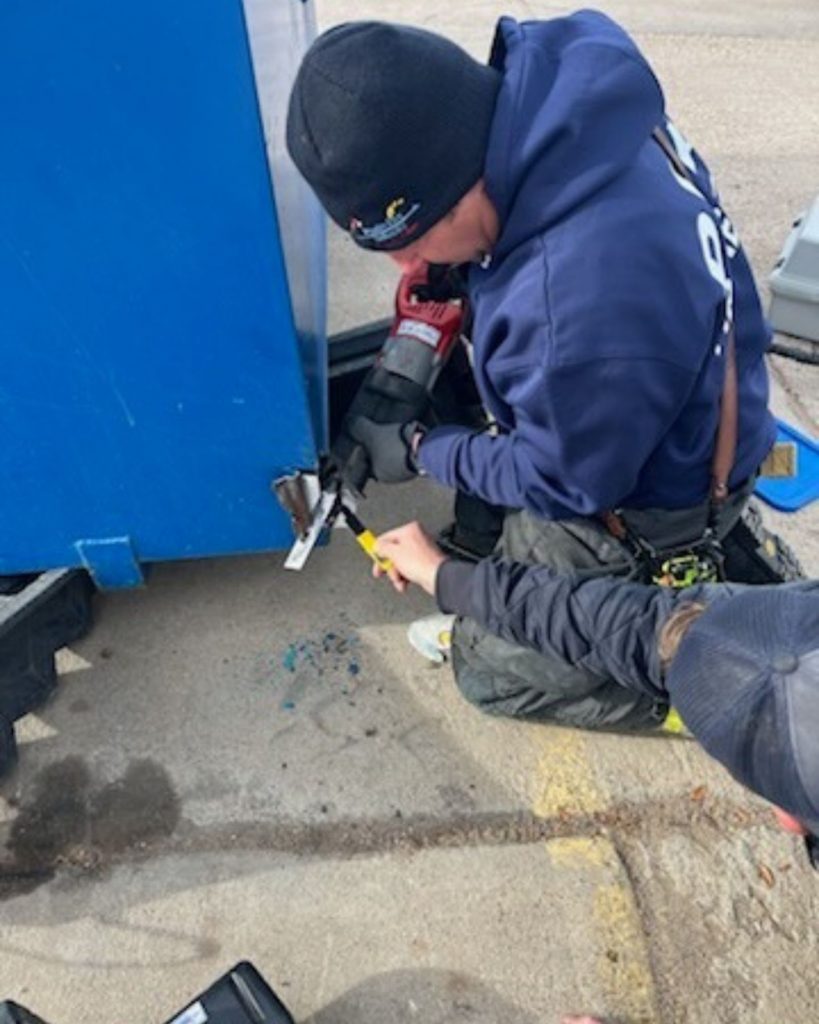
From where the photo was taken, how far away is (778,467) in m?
2.08

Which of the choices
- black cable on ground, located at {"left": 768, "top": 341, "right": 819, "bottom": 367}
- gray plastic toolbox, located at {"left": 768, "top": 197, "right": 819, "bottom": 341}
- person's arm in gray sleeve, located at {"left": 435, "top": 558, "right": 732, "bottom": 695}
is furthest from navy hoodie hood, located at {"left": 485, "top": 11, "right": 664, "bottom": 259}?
black cable on ground, located at {"left": 768, "top": 341, "right": 819, "bottom": 367}

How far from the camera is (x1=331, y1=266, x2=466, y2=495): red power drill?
2.10 meters

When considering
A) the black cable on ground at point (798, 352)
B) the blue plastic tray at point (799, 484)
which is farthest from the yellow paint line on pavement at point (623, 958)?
the black cable on ground at point (798, 352)

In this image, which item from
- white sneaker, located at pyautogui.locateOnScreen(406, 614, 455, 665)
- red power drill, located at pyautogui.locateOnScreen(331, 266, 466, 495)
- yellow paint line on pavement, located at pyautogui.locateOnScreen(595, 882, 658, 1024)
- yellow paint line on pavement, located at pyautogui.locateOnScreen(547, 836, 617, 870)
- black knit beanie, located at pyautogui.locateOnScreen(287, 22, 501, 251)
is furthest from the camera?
white sneaker, located at pyautogui.locateOnScreen(406, 614, 455, 665)

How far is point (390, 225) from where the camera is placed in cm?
146

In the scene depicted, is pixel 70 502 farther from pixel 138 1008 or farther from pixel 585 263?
pixel 585 263

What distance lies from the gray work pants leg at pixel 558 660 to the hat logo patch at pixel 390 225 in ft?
2.20

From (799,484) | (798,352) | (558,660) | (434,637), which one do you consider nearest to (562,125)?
(558,660)

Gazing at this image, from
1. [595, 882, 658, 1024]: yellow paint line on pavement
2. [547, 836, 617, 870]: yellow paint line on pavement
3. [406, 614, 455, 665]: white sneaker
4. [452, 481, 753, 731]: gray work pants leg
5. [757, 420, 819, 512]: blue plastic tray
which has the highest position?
[452, 481, 753, 731]: gray work pants leg

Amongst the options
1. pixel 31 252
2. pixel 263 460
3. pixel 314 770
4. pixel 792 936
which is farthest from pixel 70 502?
pixel 792 936

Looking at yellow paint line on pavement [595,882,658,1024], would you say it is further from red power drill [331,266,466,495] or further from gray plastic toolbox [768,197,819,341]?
gray plastic toolbox [768,197,819,341]

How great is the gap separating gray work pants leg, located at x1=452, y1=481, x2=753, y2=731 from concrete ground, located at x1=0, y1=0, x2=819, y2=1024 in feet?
0.22

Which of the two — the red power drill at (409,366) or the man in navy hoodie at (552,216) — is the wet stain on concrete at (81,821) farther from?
the man in navy hoodie at (552,216)

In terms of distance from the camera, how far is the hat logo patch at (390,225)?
143cm
